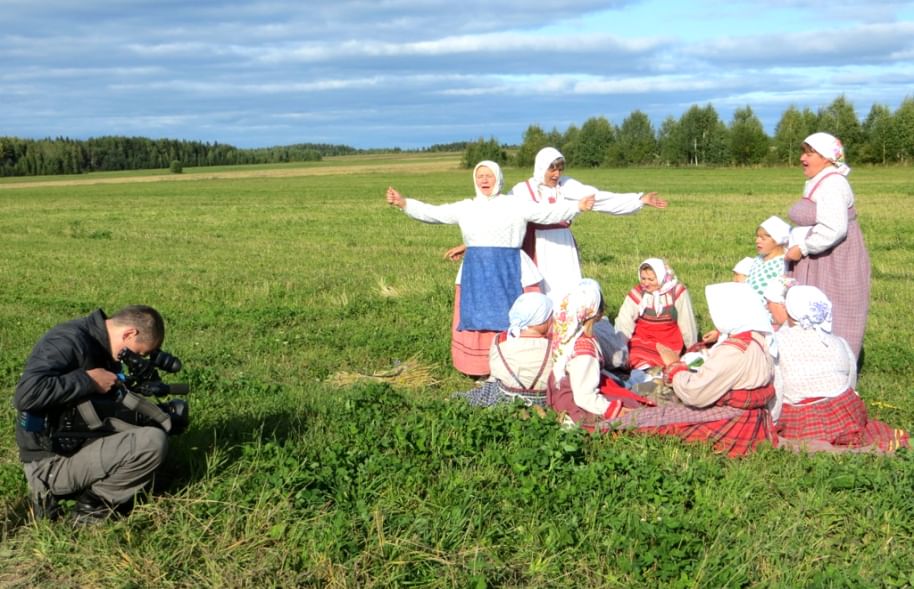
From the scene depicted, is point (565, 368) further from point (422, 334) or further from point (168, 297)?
point (168, 297)

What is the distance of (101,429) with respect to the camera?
478 centimetres

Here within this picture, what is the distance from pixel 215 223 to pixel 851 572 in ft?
84.2

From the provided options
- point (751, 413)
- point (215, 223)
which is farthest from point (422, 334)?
point (215, 223)

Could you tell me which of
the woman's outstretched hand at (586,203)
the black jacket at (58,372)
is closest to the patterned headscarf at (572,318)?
the woman's outstretched hand at (586,203)

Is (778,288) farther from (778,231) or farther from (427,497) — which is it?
(427,497)

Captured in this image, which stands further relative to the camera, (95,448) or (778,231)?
(778,231)

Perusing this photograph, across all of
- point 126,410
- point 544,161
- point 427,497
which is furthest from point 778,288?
point 126,410

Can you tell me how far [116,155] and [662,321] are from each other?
12053cm

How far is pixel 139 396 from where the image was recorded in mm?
4738

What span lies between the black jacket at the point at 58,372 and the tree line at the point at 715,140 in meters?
80.0

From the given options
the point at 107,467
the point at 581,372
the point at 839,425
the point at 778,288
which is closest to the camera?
the point at 107,467

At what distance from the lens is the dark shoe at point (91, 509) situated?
4.72m

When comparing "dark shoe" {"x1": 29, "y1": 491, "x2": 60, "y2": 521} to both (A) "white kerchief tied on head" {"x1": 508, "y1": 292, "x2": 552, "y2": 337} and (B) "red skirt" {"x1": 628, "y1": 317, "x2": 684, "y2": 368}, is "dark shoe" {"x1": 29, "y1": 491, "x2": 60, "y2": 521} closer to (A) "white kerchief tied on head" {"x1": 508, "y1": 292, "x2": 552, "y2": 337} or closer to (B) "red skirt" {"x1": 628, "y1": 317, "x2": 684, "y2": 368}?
(A) "white kerchief tied on head" {"x1": 508, "y1": 292, "x2": 552, "y2": 337}

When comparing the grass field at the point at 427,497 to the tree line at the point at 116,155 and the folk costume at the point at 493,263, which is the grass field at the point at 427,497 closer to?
the folk costume at the point at 493,263
